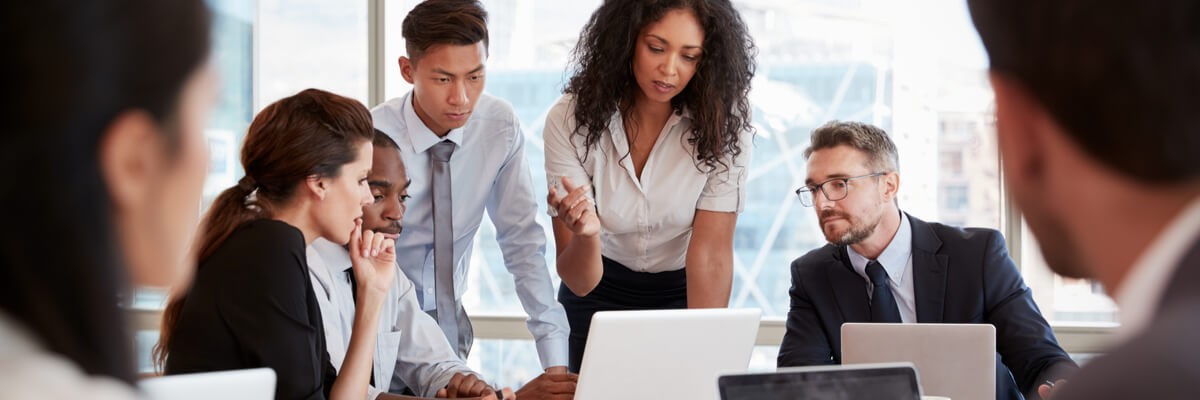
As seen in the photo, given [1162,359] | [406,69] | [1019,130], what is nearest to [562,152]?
[406,69]

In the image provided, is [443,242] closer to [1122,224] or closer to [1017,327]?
[1017,327]

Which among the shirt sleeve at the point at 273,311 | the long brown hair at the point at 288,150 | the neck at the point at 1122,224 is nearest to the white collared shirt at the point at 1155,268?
the neck at the point at 1122,224

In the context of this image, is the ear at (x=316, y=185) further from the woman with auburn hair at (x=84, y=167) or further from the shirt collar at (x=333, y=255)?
the woman with auburn hair at (x=84, y=167)

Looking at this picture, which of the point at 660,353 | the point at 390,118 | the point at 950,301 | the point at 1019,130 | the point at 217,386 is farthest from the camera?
the point at 390,118

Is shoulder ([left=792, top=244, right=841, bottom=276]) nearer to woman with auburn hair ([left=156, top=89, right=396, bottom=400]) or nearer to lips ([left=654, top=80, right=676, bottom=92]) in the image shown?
lips ([left=654, top=80, right=676, bottom=92])

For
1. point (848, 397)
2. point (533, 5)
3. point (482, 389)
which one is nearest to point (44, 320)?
point (848, 397)

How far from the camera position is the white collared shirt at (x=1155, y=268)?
55cm

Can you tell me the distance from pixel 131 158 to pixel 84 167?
3cm

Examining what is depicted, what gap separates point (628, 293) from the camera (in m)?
3.02

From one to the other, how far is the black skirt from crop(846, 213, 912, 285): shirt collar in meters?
0.47

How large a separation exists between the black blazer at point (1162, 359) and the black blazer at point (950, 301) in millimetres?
2162

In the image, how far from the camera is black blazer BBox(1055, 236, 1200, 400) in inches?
19.5

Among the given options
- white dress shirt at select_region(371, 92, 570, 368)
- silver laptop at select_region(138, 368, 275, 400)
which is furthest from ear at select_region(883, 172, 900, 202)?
silver laptop at select_region(138, 368, 275, 400)

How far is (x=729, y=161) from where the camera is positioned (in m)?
2.93
